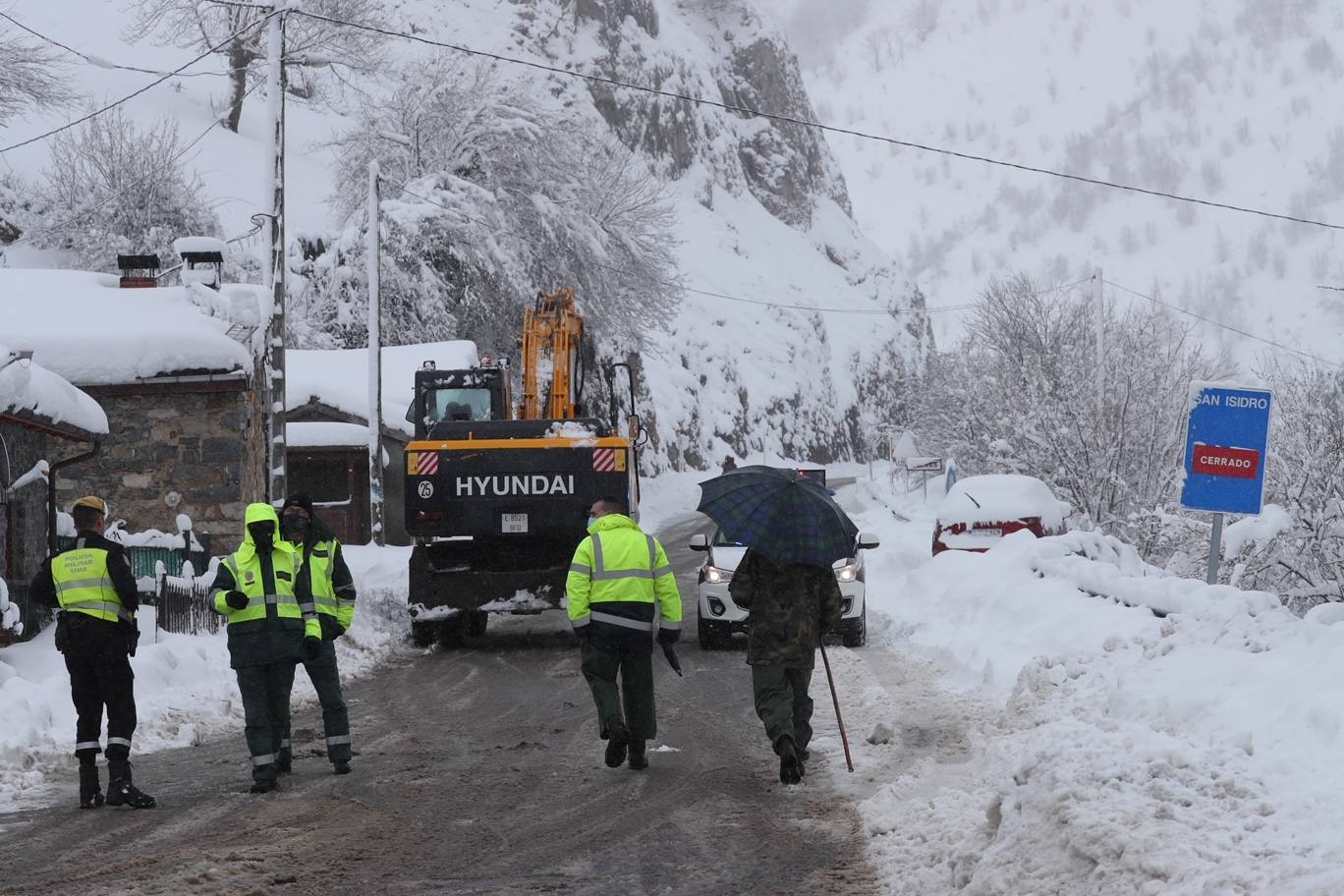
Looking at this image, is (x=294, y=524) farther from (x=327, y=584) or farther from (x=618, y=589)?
(x=618, y=589)

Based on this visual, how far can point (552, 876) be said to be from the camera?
6.70 meters

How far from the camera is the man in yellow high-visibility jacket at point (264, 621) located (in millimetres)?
8930

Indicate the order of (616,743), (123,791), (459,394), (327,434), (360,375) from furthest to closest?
1. (360,375)
2. (327,434)
3. (459,394)
4. (616,743)
5. (123,791)

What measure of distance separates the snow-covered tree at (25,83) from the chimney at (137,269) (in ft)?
89.1

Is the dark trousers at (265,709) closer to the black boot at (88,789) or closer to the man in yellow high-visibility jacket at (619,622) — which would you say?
the black boot at (88,789)

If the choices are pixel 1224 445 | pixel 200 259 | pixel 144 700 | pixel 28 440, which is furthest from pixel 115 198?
pixel 1224 445

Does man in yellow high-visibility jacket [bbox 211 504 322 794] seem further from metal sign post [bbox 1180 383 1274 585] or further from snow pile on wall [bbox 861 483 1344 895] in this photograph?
metal sign post [bbox 1180 383 1274 585]

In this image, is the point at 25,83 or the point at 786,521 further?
the point at 25,83

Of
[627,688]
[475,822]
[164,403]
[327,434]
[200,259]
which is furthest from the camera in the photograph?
[327,434]

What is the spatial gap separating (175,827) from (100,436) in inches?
371

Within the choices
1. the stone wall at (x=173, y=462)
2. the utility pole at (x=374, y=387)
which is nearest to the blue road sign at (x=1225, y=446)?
the stone wall at (x=173, y=462)

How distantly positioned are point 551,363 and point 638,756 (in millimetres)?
12331

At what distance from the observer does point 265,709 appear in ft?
29.1

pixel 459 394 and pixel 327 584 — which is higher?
pixel 459 394
